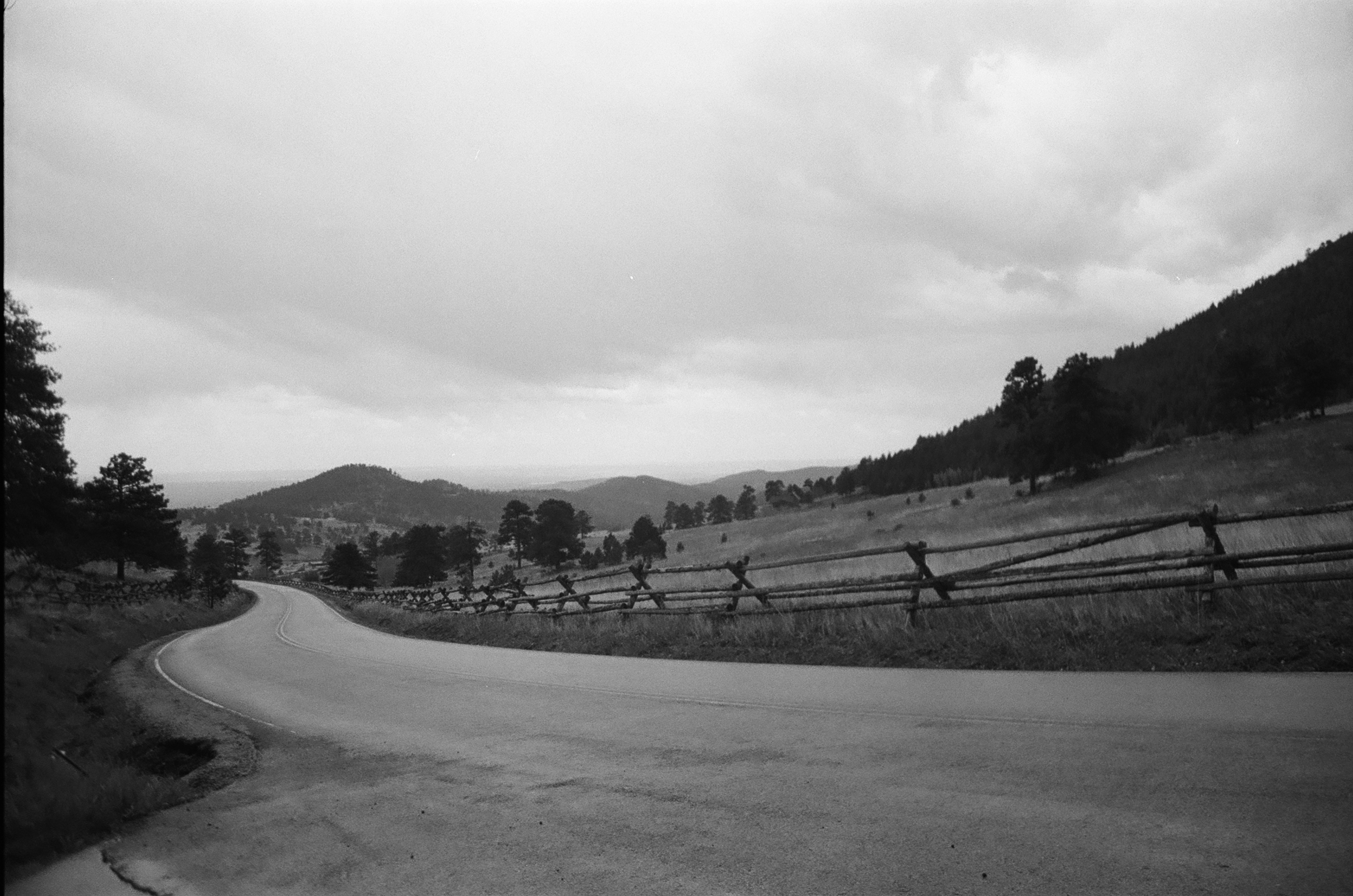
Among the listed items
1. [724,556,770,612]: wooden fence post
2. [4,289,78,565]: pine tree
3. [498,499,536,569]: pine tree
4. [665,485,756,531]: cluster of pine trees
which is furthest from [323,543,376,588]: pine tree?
[4,289,78,565]: pine tree

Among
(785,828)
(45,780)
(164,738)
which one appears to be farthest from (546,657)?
(785,828)

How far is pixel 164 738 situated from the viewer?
10086mm

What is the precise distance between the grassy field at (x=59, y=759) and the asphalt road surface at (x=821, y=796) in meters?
0.51

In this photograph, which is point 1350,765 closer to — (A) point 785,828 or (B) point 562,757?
(A) point 785,828

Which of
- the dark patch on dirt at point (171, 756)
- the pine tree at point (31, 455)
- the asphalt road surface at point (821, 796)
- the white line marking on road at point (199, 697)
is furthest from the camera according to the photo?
the white line marking on road at point (199, 697)

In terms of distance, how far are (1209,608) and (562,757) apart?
879 cm

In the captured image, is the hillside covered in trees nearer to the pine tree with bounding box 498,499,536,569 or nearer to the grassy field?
the pine tree with bounding box 498,499,536,569

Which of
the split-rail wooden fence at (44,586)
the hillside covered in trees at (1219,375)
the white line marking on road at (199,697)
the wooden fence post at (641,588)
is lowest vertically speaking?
the white line marking on road at (199,697)

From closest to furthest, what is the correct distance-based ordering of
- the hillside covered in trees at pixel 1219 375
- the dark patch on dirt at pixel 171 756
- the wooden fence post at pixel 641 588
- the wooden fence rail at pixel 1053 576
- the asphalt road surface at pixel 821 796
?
the asphalt road surface at pixel 821 796
the dark patch on dirt at pixel 171 756
the wooden fence rail at pixel 1053 576
the wooden fence post at pixel 641 588
the hillside covered in trees at pixel 1219 375

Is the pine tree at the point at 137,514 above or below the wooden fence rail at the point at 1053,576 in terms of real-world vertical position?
above

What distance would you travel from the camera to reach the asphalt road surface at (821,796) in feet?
13.1

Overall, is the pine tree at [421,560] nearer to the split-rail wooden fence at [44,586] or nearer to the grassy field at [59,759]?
the grassy field at [59,759]

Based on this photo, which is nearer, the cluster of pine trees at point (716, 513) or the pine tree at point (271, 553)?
the cluster of pine trees at point (716, 513)

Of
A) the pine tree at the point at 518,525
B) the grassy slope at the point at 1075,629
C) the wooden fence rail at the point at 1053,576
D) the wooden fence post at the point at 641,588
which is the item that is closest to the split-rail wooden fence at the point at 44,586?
the grassy slope at the point at 1075,629
